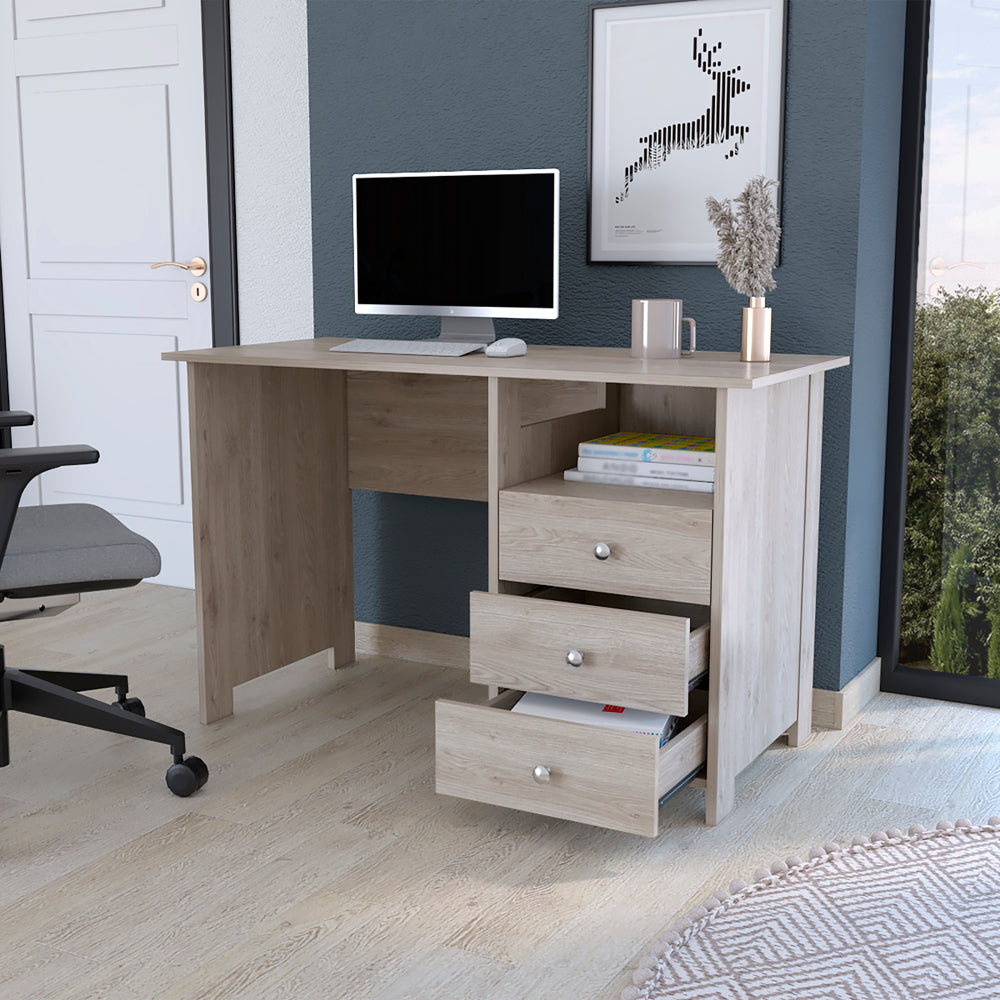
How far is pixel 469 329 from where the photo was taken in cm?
256

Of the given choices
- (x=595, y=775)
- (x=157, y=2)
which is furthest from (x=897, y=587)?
(x=157, y=2)

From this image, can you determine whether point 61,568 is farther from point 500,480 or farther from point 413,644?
point 413,644

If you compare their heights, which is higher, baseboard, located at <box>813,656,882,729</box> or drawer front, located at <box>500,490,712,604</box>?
drawer front, located at <box>500,490,712,604</box>

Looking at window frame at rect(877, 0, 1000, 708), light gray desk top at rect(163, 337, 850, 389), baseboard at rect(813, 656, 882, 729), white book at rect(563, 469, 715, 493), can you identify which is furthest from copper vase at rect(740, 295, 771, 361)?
baseboard at rect(813, 656, 882, 729)

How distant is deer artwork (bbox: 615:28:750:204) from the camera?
8.13 ft

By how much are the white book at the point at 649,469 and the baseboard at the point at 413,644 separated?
34.0 inches

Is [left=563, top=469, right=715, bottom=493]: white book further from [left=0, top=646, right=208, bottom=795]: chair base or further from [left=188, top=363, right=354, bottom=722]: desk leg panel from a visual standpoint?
[left=0, top=646, right=208, bottom=795]: chair base

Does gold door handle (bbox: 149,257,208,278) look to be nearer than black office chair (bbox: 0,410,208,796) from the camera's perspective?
No

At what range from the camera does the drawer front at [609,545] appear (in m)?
1.99

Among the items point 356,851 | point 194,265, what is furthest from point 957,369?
point 194,265

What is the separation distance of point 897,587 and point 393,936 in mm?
1507

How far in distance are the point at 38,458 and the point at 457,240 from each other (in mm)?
979

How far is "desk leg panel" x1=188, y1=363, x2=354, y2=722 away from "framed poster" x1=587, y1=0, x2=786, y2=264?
0.74 m

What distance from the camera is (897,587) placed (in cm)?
276
